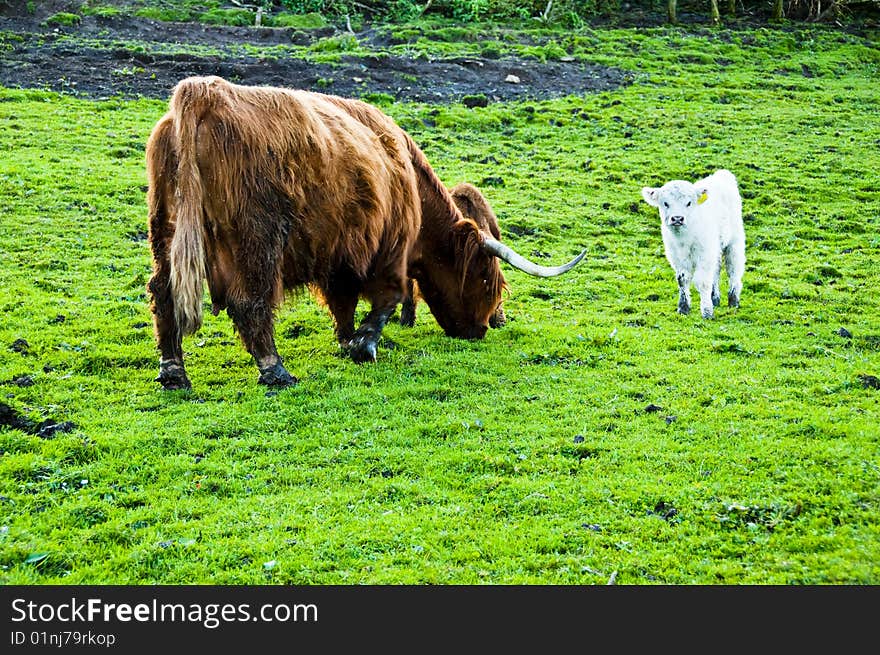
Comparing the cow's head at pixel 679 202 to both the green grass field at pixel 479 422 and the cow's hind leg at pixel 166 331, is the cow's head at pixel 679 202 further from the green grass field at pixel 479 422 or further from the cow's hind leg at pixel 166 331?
the cow's hind leg at pixel 166 331

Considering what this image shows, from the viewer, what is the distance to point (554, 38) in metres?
29.4

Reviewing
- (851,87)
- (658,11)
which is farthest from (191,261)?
(658,11)

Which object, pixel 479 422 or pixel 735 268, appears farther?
pixel 735 268

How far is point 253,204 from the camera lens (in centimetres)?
738

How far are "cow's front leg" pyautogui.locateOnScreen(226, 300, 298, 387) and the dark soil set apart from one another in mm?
15300

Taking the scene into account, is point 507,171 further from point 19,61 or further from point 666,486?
point 19,61

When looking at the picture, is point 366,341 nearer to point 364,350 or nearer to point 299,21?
point 364,350


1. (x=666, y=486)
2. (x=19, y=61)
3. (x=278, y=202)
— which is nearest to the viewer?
(x=666, y=486)

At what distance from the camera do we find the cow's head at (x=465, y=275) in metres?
9.92

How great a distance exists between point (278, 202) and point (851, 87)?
23783 millimetres

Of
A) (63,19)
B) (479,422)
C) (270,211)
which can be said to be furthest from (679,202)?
(63,19)

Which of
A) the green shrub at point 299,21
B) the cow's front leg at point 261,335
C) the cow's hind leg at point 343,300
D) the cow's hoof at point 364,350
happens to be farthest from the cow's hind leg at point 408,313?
the green shrub at point 299,21

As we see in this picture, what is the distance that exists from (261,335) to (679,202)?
17.9 ft

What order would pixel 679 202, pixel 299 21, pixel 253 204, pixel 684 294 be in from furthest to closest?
pixel 299 21, pixel 684 294, pixel 679 202, pixel 253 204
